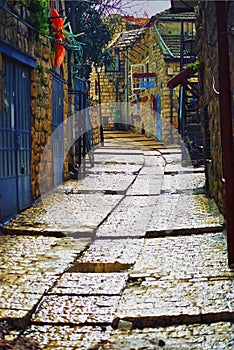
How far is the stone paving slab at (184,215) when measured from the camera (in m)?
5.66

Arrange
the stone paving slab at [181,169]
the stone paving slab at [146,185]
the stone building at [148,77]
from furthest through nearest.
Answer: the stone building at [148,77]
the stone paving slab at [181,169]
the stone paving slab at [146,185]

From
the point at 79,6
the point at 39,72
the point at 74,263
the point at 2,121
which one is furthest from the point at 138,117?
the point at 74,263

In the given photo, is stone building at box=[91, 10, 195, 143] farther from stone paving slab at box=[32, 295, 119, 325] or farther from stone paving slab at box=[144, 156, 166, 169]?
stone paving slab at box=[32, 295, 119, 325]

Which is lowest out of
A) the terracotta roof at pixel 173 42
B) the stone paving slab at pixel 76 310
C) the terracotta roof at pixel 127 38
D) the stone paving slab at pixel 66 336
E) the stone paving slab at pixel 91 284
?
the stone paving slab at pixel 66 336

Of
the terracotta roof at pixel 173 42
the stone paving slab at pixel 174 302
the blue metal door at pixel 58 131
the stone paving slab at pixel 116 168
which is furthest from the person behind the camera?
the terracotta roof at pixel 173 42

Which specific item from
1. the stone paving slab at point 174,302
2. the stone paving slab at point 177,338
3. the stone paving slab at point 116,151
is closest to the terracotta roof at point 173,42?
the stone paving slab at point 116,151

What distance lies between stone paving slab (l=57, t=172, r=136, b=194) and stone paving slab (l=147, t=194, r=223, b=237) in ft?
4.58

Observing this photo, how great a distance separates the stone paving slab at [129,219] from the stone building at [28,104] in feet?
4.34

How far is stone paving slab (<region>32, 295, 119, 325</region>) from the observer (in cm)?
336

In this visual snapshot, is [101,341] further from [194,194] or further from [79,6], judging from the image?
[79,6]

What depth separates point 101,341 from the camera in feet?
10.0

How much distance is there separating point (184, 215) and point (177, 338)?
3.56m

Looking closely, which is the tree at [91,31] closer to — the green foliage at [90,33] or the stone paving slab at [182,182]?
the green foliage at [90,33]

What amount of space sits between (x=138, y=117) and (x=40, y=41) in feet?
64.4
